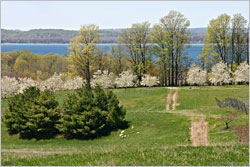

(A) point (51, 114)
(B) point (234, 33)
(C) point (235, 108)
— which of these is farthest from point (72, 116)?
A: (B) point (234, 33)

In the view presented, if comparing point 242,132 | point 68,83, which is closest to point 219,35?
point 68,83

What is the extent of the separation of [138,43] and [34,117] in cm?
3118

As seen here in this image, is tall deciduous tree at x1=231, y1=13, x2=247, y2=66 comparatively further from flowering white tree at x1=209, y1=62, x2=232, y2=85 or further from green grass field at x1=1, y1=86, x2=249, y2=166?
green grass field at x1=1, y1=86, x2=249, y2=166

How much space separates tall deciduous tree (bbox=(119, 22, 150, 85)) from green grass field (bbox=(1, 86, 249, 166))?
914 cm

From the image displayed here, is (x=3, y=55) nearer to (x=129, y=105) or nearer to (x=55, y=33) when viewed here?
(x=129, y=105)

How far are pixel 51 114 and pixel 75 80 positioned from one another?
980 inches

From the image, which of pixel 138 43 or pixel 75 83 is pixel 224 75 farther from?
pixel 75 83

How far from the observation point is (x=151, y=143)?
75.4 ft

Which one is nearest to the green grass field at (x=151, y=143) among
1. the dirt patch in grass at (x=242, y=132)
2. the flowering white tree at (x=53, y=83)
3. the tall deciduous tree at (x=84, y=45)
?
the dirt patch in grass at (x=242, y=132)

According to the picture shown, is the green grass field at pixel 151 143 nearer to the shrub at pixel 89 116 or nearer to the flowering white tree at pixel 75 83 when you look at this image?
the shrub at pixel 89 116

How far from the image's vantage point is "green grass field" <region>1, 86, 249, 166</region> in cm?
1126

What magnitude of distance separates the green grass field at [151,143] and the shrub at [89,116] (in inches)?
39.7

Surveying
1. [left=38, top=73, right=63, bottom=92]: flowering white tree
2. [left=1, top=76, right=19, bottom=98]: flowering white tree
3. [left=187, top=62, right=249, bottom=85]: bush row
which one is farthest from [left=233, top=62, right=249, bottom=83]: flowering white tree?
[left=1, top=76, right=19, bottom=98]: flowering white tree

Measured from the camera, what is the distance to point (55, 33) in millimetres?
178875
